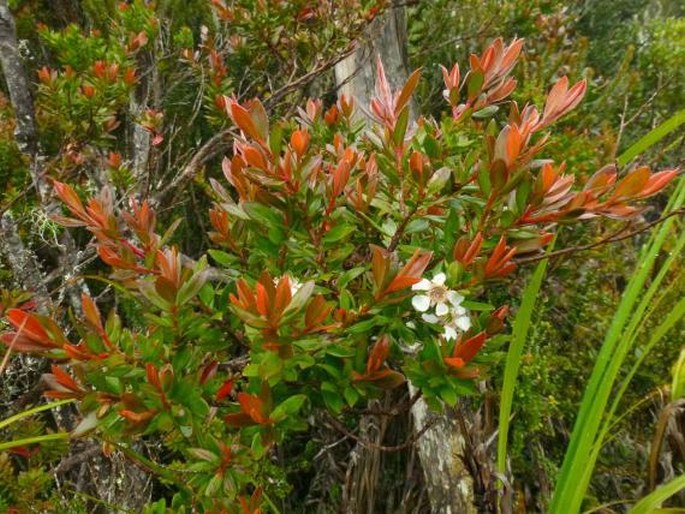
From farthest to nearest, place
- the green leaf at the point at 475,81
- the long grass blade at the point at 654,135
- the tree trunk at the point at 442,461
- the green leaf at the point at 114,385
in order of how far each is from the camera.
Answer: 1. the tree trunk at the point at 442,461
2. the long grass blade at the point at 654,135
3. the green leaf at the point at 475,81
4. the green leaf at the point at 114,385

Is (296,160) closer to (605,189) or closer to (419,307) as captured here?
(419,307)

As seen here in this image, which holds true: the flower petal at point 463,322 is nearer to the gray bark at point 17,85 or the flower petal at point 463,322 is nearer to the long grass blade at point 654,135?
the long grass blade at point 654,135

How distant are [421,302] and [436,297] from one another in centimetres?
3

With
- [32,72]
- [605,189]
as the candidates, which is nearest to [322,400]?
[605,189]

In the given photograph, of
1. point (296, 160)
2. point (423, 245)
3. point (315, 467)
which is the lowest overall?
point (315, 467)

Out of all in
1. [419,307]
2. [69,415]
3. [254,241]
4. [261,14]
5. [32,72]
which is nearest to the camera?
[419,307]

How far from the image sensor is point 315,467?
8.38 feet

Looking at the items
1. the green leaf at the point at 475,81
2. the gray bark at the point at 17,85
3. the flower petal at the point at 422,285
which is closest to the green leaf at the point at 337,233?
the flower petal at the point at 422,285

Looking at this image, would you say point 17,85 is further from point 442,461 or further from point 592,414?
point 592,414

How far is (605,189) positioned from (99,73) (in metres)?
1.56

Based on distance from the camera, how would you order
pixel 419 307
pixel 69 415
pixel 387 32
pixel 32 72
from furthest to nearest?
1. pixel 32 72
2. pixel 387 32
3. pixel 69 415
4. pixel 419 307

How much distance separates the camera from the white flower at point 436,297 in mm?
970

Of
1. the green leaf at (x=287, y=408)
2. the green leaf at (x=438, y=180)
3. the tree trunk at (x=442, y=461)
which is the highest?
the green leaf at (x=438, y=180)

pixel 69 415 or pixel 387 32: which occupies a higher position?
pixel 387 32
